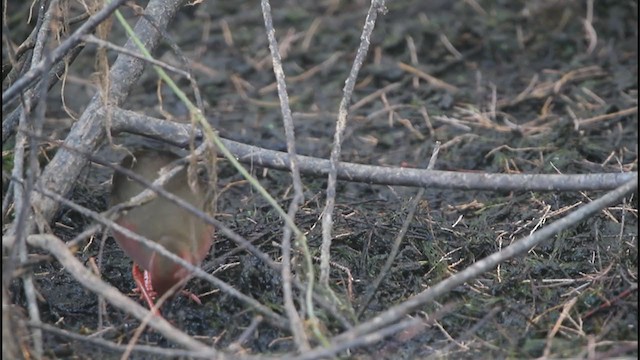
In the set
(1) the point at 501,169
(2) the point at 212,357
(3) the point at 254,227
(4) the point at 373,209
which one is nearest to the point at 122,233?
(2) the point at 212,357

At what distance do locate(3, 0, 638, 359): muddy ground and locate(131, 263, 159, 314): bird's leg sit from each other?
0.08 meters

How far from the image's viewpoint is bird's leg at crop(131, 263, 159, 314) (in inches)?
146

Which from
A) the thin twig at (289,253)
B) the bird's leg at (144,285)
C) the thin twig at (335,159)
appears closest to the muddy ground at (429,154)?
the bird's leg at (144,285)

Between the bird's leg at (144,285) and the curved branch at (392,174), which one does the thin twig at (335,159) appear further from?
the bird's leg at (144,285)

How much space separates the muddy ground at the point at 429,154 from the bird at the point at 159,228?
208 mm

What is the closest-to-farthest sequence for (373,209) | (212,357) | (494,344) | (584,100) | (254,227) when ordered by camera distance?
1. (212,357)
2. (494,344)
3. (254,227)
4. (373,209)
5. (584,100)

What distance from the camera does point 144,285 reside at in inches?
149

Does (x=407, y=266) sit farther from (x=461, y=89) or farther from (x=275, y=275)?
(x=461, y=89)

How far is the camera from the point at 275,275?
396 centimetres

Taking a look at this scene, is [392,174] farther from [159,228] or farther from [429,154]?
[429,154]

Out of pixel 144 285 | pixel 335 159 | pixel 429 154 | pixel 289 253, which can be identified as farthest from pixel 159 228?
pixel 429 154

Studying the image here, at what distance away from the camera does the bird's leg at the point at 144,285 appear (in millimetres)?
3705

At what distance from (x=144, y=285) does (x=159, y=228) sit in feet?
0.85

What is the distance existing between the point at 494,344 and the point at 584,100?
253 cm
